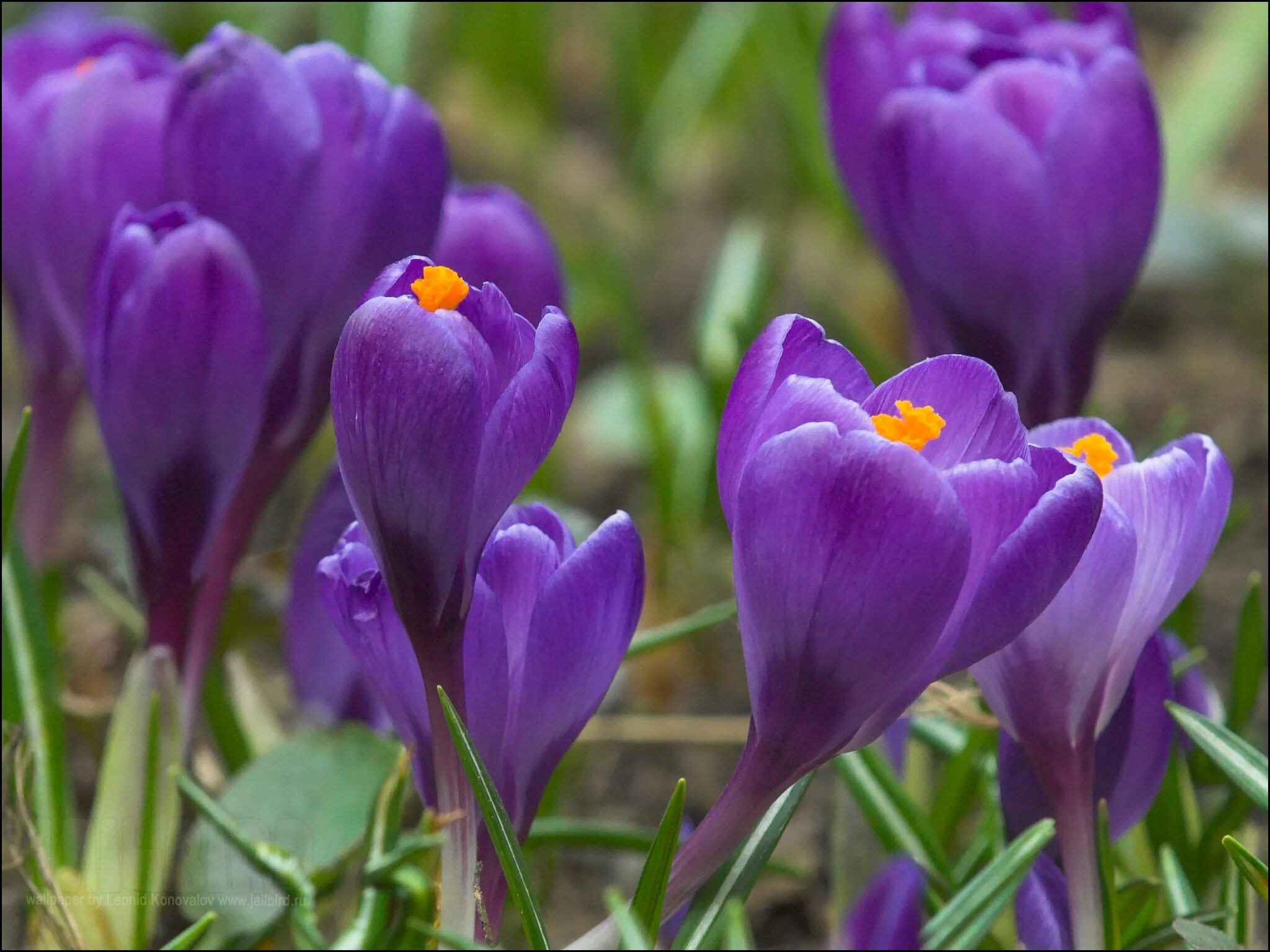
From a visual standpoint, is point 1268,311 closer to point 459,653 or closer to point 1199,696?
point 1199,696

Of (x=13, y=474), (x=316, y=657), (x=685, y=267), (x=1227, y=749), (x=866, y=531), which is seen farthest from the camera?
(x=685, y=267)

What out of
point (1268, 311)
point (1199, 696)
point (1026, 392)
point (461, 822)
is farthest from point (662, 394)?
point (461, 822)

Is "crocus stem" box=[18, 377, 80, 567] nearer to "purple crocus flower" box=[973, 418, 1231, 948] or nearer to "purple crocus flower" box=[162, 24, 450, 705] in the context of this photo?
"purple crocus flower" box=[162, 24, 450, 705]

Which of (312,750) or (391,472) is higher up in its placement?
(391,472)

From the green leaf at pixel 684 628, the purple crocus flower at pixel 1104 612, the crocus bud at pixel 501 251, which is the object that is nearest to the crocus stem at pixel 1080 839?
the purple crocus flower at pixel 1104 612

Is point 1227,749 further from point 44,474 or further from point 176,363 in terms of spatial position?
point 44,474

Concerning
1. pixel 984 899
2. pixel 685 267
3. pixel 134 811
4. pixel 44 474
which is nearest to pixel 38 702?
pixel 134 811

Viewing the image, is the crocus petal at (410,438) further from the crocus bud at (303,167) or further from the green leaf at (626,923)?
the crocus bud at (303,167)
